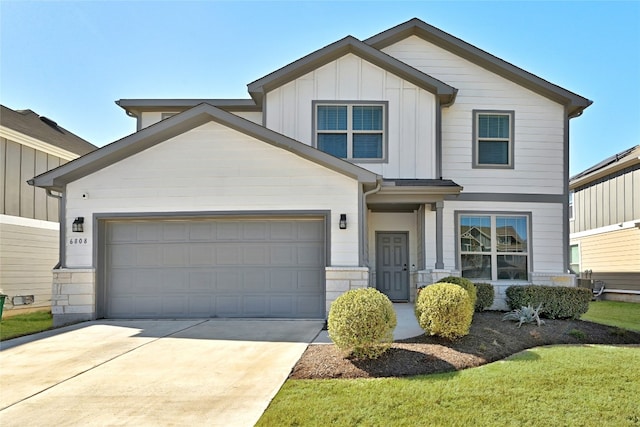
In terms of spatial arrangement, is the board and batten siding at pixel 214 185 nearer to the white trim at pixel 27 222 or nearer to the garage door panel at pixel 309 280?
the garage door panel at pixel 309 280

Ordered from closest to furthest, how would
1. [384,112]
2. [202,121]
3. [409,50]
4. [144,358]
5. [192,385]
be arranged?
[192,385] < [144,358] < [202,121] < [384,112] < [409,50]

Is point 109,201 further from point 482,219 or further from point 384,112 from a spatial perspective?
point 482,219

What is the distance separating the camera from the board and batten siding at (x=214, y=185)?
1060 centimetres

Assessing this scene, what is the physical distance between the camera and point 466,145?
43.7 feet

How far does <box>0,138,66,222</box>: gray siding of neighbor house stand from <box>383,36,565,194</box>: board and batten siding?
11711 mm

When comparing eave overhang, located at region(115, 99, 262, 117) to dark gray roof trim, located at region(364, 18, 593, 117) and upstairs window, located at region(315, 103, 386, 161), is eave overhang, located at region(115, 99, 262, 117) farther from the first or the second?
dark gray roof trim, located at region(364, 18, 593, 117)

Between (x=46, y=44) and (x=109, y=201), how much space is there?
5475 millimetres

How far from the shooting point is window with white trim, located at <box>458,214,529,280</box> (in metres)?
13.2

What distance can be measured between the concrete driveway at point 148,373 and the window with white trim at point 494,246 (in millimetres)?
5310

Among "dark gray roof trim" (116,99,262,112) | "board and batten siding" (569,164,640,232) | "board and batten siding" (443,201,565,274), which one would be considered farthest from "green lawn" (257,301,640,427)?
"board and batten siding" (569,164,640,232)

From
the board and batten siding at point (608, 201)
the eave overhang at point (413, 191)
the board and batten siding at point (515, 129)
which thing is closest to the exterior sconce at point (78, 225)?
the eave overhang at point (413, 191)

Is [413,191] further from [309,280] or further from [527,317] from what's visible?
[527,317]

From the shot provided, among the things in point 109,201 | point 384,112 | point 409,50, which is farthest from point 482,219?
point 109,201

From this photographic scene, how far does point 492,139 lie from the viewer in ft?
43.9
